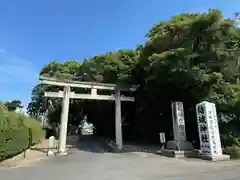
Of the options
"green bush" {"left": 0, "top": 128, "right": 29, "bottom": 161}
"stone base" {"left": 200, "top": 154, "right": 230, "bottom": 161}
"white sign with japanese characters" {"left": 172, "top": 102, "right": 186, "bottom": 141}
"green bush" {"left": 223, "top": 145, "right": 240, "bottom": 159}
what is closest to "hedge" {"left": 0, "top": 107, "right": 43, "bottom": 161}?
"green bush" {"left": 0, "top": 128, "right": 29, "bottom": 161}

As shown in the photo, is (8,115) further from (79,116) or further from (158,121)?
(79,116)

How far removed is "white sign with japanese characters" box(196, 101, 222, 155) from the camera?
40.5 feet

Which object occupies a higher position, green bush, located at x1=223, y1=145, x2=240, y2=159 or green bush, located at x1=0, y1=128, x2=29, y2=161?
green bush, located at x1=0, y1=128, x2=29, y2=161

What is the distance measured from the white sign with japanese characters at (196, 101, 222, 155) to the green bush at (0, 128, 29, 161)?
376 inches

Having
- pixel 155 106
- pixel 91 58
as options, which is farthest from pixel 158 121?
pixel 91 58

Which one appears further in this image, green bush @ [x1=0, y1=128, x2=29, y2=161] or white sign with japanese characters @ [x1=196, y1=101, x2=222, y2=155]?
white sign with japanese characters @ [x1=196, y1=101, x2=222, y2=155]

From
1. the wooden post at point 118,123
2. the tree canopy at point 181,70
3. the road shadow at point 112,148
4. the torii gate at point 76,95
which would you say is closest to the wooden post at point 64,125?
the torii gate at point 76,95

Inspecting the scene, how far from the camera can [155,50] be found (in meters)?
16.4

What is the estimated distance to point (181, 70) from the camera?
1370cm

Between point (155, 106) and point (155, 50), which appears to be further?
point (155, 106)

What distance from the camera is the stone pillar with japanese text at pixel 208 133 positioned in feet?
40.3

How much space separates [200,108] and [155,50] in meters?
5.27

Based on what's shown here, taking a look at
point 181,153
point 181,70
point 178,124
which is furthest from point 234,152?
point 181,70

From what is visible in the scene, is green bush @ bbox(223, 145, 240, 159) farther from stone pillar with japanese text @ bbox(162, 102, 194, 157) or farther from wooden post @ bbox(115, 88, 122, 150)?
wooden post @ bbox(115, 88, 122, 150)
